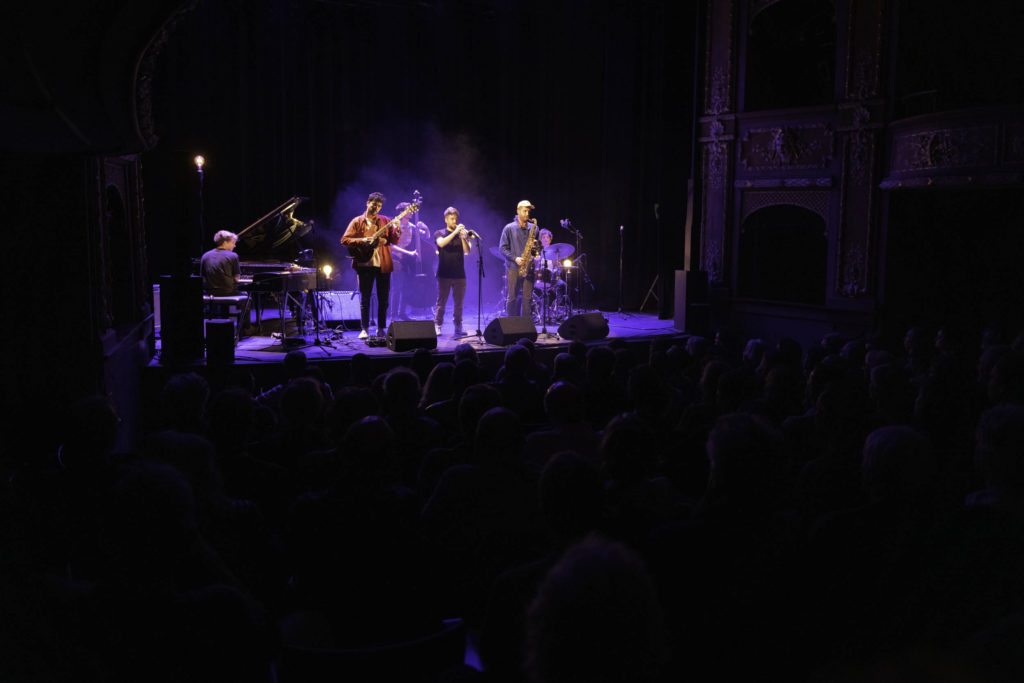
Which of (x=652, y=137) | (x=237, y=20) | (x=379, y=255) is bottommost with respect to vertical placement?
(x=379, y=255)

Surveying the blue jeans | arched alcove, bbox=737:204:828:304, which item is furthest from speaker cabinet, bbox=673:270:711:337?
the blue jeans

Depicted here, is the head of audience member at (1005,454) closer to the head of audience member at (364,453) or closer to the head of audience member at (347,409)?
the head of audience member at (364,453)

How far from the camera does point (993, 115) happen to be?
34.2 feet

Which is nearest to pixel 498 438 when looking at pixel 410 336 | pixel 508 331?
pixel 410 336

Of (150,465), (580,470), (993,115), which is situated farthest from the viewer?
(993,115)

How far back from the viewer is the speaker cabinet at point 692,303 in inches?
518

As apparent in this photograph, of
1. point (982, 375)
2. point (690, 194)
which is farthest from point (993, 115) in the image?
point (982, 375)

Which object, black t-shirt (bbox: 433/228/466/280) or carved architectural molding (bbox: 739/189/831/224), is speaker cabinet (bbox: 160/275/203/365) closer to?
black t-shirt (bbox: 433/228/466/280)

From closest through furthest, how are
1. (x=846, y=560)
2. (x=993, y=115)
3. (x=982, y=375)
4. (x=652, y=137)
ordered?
(x=846, y=560) < (x=982, y=375) < (x=993, y=115) < (x=652, y=137)

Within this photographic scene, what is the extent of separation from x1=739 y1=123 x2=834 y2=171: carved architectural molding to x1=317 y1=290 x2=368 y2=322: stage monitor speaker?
23.0 ft

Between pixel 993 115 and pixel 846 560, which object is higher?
pixel 993 115

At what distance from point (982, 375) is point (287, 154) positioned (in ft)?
38.4

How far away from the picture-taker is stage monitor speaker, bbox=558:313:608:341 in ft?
37.3

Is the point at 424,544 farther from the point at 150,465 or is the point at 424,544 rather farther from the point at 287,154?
the point at 287,154
